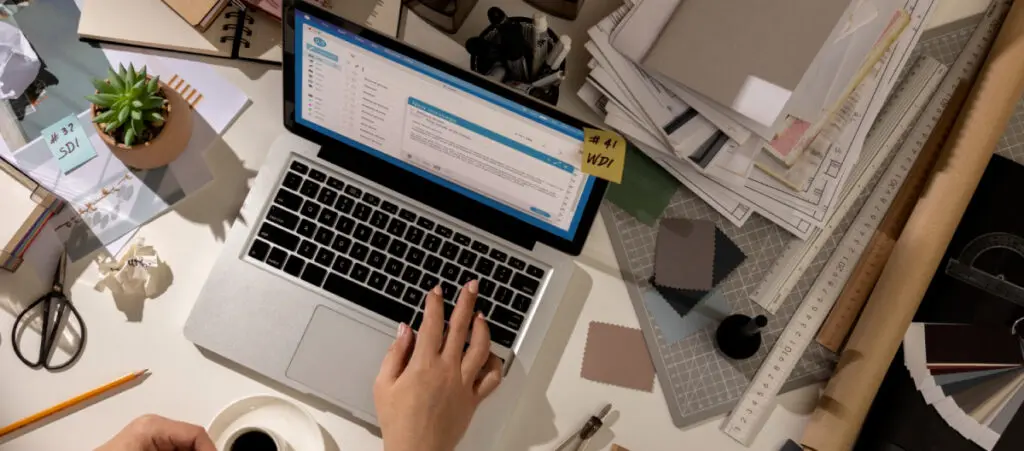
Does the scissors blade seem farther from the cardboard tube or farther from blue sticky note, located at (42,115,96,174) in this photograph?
the cardboard tube

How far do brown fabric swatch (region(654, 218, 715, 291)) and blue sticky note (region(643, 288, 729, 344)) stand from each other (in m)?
0.02

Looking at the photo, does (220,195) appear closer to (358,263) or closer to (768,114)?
(358,263)

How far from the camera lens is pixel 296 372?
0.91 m

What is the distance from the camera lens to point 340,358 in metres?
0.91

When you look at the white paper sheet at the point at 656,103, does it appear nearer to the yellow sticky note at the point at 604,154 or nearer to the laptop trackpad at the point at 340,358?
the yellow sticky note at the point at 604,154

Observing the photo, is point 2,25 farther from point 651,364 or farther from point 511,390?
point 651,364

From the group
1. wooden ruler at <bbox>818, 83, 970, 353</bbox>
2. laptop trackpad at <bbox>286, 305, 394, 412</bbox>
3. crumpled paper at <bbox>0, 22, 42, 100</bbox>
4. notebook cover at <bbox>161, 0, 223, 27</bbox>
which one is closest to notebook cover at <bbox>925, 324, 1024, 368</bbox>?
wooden ruler at <bbox>818, 83, 970, 353</bbox>

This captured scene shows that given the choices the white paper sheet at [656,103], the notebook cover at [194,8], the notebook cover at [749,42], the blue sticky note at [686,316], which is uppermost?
the notebook cover at [749,42]

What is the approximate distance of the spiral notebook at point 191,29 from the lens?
976 millimetres

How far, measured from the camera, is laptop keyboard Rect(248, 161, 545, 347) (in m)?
0.91

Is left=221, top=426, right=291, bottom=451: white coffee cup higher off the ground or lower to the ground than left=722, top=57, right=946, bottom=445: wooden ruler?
lower

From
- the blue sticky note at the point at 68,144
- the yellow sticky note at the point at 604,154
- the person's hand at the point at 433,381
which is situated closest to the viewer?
the yellow sticky note at the point at 604,154

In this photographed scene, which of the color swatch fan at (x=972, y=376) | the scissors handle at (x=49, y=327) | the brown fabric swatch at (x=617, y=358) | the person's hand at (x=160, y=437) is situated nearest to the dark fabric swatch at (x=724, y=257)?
the brown fabric swatch at (x=617, y=358)

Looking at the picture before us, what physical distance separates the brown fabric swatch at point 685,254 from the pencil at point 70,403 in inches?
26.7
